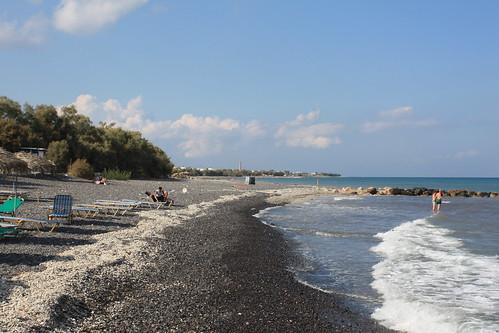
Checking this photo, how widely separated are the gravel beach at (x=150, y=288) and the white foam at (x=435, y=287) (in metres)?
0.98

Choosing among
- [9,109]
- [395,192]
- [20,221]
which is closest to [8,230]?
[20,221]

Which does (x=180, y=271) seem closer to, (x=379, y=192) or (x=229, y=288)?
(x=229, y=288)

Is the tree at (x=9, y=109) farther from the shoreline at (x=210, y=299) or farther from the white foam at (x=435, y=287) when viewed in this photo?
the white foam at (x=435, y=287)

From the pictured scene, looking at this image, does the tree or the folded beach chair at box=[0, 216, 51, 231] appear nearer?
the folded beach chair at box=[0, 216, 51, 231]

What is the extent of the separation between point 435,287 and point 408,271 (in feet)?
5.51

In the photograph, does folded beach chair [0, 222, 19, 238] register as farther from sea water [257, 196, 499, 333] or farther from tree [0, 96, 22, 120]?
tree [0, 96, 22, 120]

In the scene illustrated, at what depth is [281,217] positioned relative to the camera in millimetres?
26281

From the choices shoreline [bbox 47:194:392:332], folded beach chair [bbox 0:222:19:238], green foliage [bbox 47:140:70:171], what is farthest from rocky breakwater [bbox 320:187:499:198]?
folded beach chair [bbox 0:222:19:238]

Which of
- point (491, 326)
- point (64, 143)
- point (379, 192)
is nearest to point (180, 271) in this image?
point (491, 326)

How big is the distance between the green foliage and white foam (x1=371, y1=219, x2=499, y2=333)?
1462 inches

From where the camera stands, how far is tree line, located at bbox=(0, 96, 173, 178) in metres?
45.1

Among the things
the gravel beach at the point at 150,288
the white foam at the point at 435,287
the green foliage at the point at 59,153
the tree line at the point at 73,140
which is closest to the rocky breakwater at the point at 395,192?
the tree line at the point at 73,140

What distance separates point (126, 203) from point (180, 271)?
1067cm

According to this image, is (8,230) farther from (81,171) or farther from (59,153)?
(59,153)
